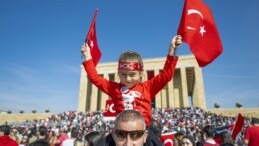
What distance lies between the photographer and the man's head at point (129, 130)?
189 centimetres

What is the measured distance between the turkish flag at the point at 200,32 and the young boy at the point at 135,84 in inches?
33.4

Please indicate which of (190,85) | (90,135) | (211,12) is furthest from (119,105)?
(190,85)

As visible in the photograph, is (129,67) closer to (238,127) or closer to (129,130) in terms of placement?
(129,130)

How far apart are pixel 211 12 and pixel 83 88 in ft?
155

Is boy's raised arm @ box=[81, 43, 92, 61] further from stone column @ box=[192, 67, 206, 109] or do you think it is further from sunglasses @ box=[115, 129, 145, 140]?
stone column @ box=[192, 67, 206, 109]

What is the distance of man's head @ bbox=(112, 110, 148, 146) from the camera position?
189 centimetres

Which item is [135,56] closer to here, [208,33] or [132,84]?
[132,84]

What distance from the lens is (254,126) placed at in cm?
661

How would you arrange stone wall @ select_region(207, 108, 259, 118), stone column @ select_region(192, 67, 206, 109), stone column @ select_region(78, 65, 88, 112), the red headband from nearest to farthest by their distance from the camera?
the red headband < stone wall @ select_region(207, 108, 259, 118) < stone column @ select_region(192, 67, 206, 109) < stone column @ select_region(78, 65, 88, 112)

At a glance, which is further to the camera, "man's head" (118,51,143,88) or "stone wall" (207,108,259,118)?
"stone wall" (207,108,259,118)

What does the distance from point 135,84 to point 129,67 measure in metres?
0.40

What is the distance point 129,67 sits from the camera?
9.50ft

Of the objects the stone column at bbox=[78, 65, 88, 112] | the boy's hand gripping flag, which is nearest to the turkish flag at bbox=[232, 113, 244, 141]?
the boy's hand gripping flag

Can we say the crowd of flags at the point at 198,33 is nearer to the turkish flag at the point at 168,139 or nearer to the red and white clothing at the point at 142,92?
the red and white clothing at the point at 142,92
